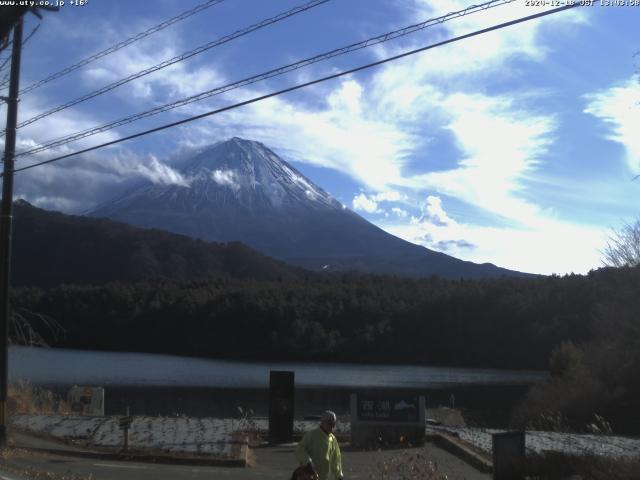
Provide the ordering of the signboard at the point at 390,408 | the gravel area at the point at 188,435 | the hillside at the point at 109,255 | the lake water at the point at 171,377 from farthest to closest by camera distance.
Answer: the hillside at the point at 109,255
the lake water at the point at 171,377
the signboard at the point at 390,408
the gravel area at the point at 188,435

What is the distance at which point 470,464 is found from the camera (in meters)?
16.1

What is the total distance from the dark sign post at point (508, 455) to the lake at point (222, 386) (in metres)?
17.1

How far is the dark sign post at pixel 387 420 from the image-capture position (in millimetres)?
18297

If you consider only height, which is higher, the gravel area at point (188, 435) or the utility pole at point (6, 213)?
the utility pole at point (6, 213)

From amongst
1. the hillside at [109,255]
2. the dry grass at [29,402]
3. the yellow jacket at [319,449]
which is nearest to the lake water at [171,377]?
the dry grass at [29,402]

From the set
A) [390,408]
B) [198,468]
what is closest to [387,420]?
[390,408]

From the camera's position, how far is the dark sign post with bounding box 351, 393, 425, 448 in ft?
60.0

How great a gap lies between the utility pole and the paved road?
1533mm

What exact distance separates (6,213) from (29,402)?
844 centimetres

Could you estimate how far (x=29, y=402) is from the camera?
22.8 meters

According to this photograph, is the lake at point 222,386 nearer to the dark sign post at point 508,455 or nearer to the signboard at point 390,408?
the signboard at point 390,408

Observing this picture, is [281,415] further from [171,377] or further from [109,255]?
[109,255]

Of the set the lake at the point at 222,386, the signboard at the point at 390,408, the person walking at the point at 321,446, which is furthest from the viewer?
the lake at the point at 222,386

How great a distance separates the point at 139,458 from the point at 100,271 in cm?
14402
